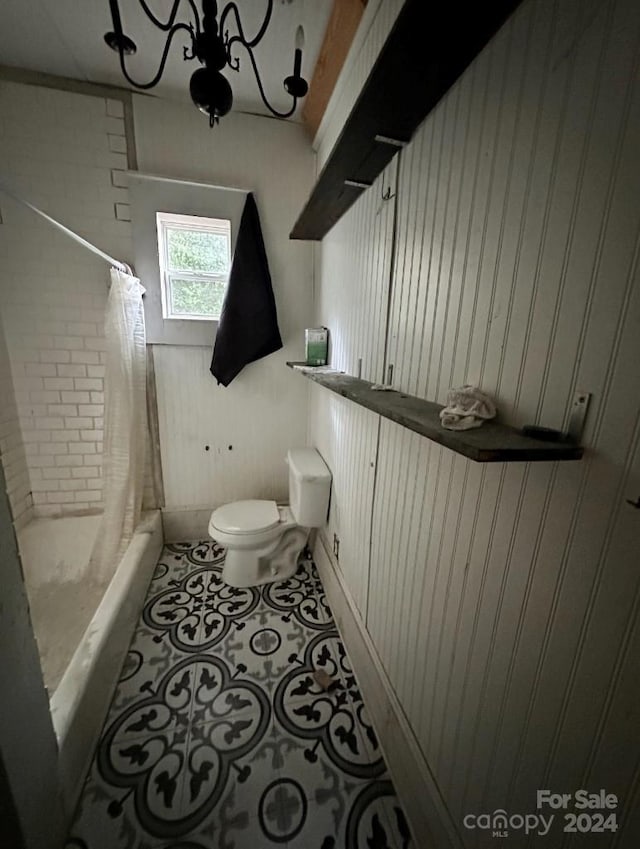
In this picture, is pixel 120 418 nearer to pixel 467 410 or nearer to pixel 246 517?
pixel 246 517

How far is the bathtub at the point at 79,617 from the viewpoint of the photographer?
962mm

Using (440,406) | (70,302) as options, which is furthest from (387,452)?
(70,302)

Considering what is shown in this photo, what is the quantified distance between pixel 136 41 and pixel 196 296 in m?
1.04

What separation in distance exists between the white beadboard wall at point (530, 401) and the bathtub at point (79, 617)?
1005 millimetres

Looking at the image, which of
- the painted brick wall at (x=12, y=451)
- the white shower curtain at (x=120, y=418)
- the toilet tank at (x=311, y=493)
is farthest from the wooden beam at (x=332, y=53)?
the painted brick wall at (x=12, y=451)

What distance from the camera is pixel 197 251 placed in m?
1.95

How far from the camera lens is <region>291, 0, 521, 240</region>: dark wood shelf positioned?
22.8 inches

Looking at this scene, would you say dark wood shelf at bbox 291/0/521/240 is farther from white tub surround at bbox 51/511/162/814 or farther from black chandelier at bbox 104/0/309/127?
white tub surround at bbox 51/511/162/814

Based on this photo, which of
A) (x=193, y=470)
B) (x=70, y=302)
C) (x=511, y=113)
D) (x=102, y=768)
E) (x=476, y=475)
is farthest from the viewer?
(x=193, y=470)

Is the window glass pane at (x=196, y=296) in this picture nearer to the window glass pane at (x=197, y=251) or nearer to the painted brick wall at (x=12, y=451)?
the window glass pane at (x=197, y=251)

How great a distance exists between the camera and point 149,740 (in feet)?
3.63

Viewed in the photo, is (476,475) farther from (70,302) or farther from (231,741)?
(70,302)

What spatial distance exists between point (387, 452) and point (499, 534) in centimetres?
49

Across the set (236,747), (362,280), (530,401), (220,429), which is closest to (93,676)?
(236,747)
